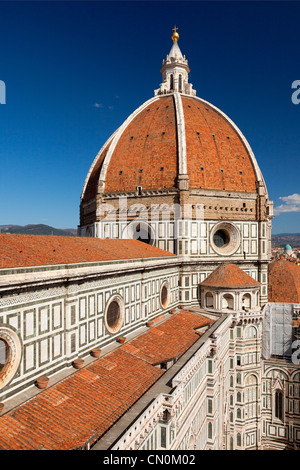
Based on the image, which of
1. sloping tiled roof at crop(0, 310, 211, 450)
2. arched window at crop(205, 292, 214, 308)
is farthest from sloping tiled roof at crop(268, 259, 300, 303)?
sloping tiled roof at crop(0, 310, 211, 450)

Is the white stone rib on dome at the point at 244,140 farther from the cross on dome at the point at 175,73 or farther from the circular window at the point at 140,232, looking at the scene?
the circular window at the point at 140,232

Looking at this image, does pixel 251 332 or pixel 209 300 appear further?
pixel 209 300

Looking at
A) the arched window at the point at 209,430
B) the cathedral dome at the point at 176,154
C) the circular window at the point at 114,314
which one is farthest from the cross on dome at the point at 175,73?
the arched window at the point at 209,430

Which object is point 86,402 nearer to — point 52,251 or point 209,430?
point 52,251

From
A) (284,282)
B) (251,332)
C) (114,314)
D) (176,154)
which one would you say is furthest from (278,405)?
(176,154)

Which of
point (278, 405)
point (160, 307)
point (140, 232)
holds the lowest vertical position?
point (278, 405)

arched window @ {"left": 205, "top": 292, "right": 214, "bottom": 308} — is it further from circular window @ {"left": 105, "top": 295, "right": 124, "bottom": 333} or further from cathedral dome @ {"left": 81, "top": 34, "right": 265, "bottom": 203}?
circular window @ {"left": 105, "top": 295, "right": 124, "bottom": 333}

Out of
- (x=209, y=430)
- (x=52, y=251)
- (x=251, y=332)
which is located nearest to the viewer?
(x=52, y=251)
